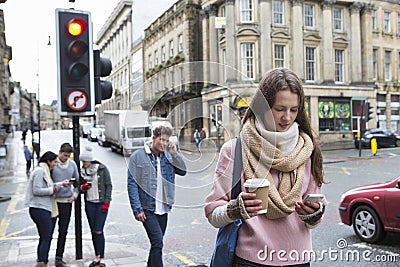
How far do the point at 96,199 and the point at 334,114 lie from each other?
3179cm

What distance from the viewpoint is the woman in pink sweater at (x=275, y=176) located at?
6.93 feet

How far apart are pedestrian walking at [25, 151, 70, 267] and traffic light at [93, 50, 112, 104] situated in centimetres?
126

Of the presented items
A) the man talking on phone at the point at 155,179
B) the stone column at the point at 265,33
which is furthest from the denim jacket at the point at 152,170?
the stone column at the point at 265,33

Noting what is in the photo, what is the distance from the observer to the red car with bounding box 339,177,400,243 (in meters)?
6.34

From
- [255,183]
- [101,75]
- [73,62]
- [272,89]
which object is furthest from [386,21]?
[255,183]

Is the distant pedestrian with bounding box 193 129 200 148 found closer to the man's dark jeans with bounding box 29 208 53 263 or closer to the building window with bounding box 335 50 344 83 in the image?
the man's dark jeans with bounding box 29 208 53 263

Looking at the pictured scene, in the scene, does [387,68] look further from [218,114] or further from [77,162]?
[218,114]

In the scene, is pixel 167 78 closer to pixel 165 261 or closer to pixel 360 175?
pixel 165 261

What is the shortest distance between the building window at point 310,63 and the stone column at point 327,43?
2.70 feet

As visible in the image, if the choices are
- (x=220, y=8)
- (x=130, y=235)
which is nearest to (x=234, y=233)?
(x=130, y=235)

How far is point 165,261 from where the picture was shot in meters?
6.13

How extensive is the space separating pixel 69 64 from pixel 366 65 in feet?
117

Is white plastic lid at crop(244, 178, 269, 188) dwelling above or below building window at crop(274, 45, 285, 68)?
below

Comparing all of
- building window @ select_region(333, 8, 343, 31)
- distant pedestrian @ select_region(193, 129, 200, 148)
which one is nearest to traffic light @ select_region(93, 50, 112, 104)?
distant pedestrian @ select_region(193, 129, 200, 148)
